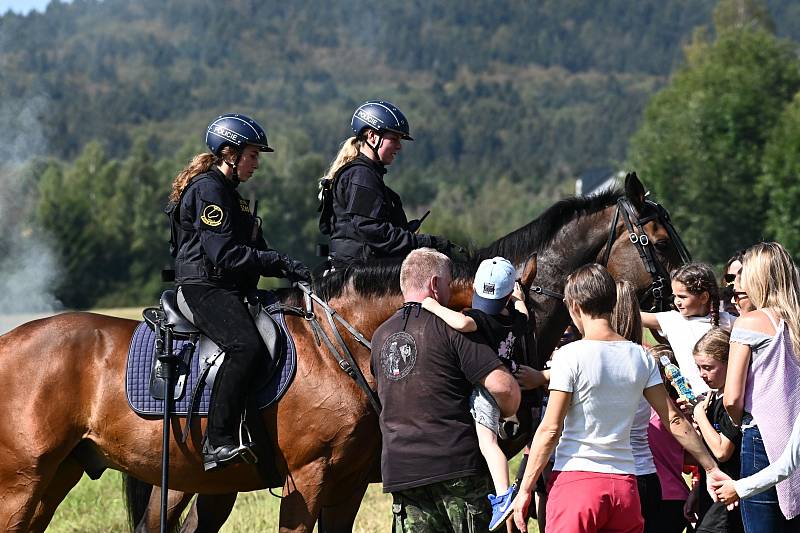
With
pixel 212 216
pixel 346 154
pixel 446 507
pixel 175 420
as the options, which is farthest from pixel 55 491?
pixel 446 507

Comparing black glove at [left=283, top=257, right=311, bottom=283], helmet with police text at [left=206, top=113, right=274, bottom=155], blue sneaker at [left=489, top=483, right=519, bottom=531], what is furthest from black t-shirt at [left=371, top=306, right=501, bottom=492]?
helmet with police text at [left=206, top=113, right=274, bottom=155]

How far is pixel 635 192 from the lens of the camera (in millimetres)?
7926

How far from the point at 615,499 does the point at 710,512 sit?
1538mm

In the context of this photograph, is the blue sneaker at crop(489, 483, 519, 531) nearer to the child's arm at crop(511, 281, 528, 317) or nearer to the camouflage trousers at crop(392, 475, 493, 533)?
the camouflage trousers at crop(392, 475, 493, 533)

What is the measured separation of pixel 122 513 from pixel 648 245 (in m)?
6.10

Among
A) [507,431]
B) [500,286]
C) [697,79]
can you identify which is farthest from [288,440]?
[697,79]

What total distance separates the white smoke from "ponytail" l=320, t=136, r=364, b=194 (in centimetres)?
5671

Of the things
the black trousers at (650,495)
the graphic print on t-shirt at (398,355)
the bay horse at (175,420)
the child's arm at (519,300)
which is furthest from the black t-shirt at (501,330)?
the black trousers at (650,495)

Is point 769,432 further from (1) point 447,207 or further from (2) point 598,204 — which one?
(1) point 447,207

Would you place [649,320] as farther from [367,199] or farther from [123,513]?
[123,513]

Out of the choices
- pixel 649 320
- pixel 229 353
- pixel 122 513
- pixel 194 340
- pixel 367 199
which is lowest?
pixel 122 513

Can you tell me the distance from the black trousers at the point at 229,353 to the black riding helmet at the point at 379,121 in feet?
5.16

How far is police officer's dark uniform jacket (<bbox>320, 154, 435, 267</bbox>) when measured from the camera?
734cm

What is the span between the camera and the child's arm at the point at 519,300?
6.43m
